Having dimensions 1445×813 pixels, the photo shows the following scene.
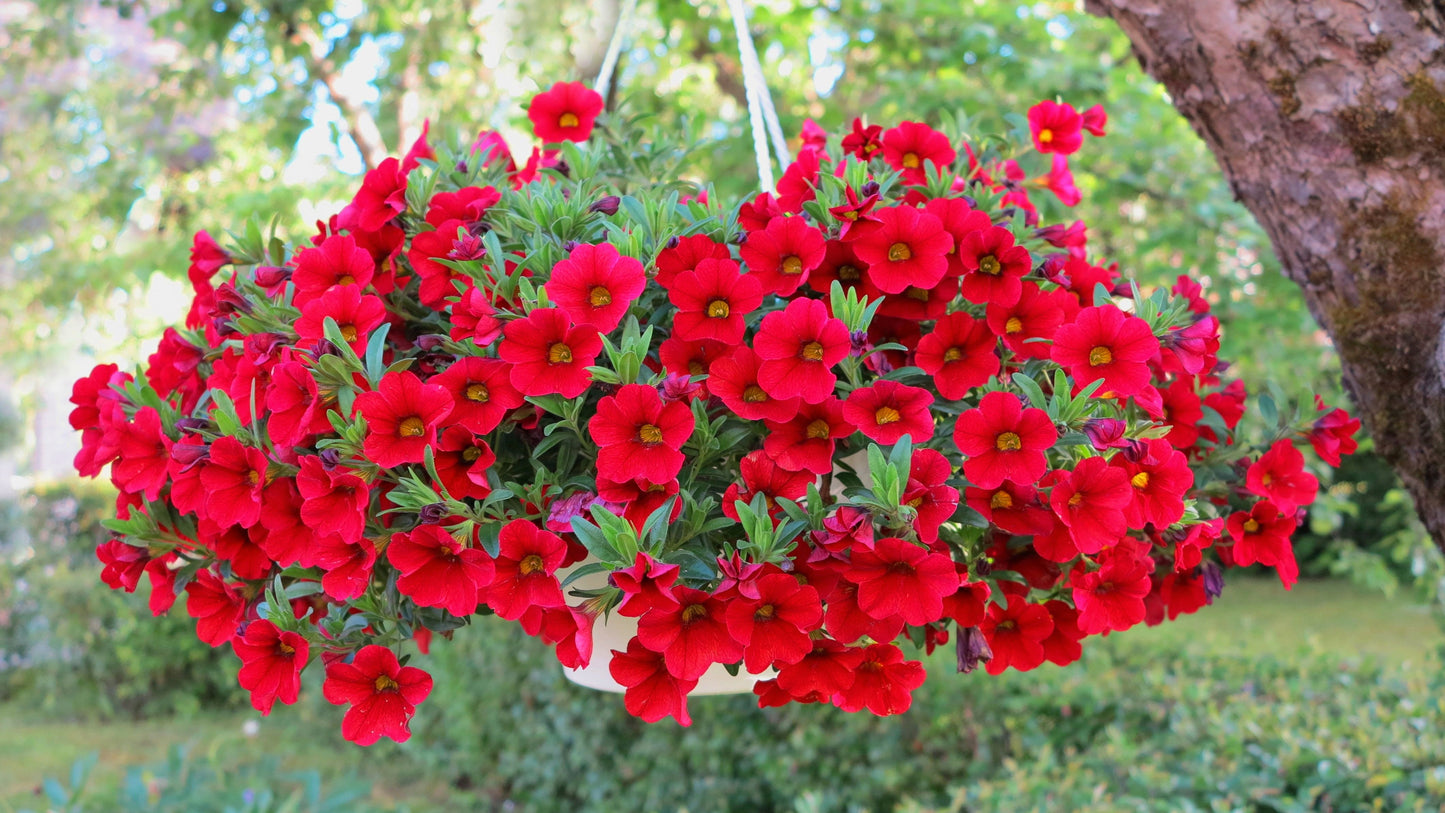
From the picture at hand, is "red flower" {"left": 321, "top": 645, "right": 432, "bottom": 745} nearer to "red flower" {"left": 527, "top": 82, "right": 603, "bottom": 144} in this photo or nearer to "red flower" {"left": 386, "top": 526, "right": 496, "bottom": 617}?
"red flower" {"left": 386, "top": 526, "right": 496, "bottom": 617}

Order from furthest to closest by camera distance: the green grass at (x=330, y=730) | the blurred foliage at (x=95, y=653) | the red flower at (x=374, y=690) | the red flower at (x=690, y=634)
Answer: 1. the blurred foliage at (x=95, y=653)
2. the green grass at (x=330, y=730)
3. the red flower at (x=374, y=690)
4. the red flower at (x=690, y=634)

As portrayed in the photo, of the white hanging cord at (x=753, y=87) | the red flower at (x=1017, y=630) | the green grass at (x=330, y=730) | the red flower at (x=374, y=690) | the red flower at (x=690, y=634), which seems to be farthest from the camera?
the green grass at (x=330, y=730)

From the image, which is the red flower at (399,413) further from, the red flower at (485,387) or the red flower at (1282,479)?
the red flower at (1282,479)

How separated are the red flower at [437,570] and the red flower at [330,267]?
0.31 metres

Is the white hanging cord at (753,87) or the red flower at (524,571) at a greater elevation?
the white hanging cord at (753,87)

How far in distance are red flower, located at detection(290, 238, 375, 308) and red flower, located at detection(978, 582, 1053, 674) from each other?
2.35ft

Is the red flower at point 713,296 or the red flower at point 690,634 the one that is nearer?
the red flower at point 690,634

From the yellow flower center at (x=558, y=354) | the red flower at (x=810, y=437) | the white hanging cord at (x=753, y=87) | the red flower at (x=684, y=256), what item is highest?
the white hanging cord at (x=753, y=87)

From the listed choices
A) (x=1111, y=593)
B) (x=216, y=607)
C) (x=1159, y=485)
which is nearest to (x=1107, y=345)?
(x=1159, y=485)

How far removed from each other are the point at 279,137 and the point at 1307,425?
438cm

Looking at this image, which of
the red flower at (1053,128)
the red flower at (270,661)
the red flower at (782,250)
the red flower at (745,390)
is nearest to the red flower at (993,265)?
the red flower at (782,250)

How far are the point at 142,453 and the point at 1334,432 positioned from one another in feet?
4.35

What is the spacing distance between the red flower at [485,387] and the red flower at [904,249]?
13.9 inches

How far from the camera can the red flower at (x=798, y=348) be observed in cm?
81
